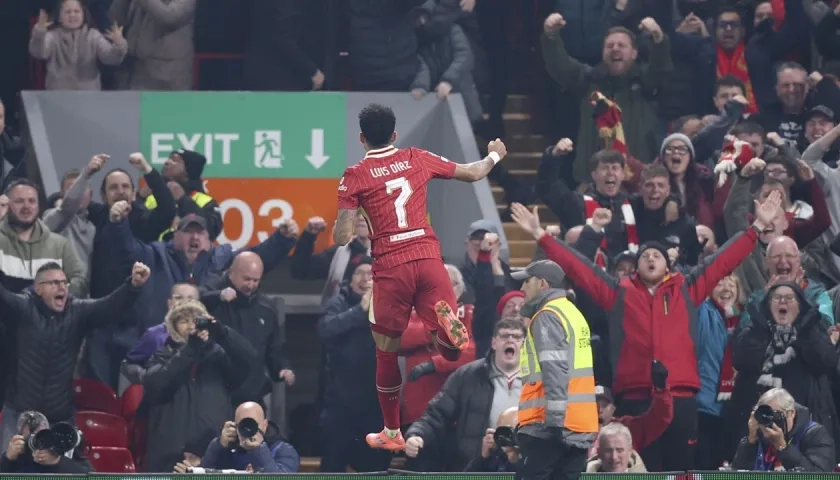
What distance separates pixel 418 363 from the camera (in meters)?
13.2

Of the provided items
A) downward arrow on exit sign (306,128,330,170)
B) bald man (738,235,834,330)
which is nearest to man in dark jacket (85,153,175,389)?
Result: downward arrow on exit sign (306,128,330,170)

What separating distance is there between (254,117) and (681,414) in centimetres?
476

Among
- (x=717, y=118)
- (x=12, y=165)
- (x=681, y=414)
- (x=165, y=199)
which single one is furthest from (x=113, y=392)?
(x=717, y=118)

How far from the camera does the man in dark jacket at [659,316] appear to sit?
498 inches

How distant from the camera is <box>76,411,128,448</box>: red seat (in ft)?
42.1

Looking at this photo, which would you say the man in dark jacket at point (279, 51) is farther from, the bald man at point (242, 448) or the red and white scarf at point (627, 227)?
the bald man at point (242, 448)

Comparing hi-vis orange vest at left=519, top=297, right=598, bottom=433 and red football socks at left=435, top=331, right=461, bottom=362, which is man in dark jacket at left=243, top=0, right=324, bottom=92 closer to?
hi-vis orange vest at left=519, top=297, right=598, bottom=433

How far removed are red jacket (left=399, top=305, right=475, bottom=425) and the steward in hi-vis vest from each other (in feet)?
8.32

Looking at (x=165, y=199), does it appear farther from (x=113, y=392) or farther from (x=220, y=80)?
(x=220, y=80)

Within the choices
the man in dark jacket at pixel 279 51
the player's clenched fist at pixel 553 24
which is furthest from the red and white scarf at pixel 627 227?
the man in dark jacket at pixel 279 51

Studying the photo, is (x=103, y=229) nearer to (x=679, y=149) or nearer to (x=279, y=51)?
(x=279, y=51)

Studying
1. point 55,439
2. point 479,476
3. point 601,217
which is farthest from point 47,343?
point 601,217

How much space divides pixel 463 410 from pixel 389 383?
2008 mm

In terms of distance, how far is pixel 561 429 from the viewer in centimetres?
1014
